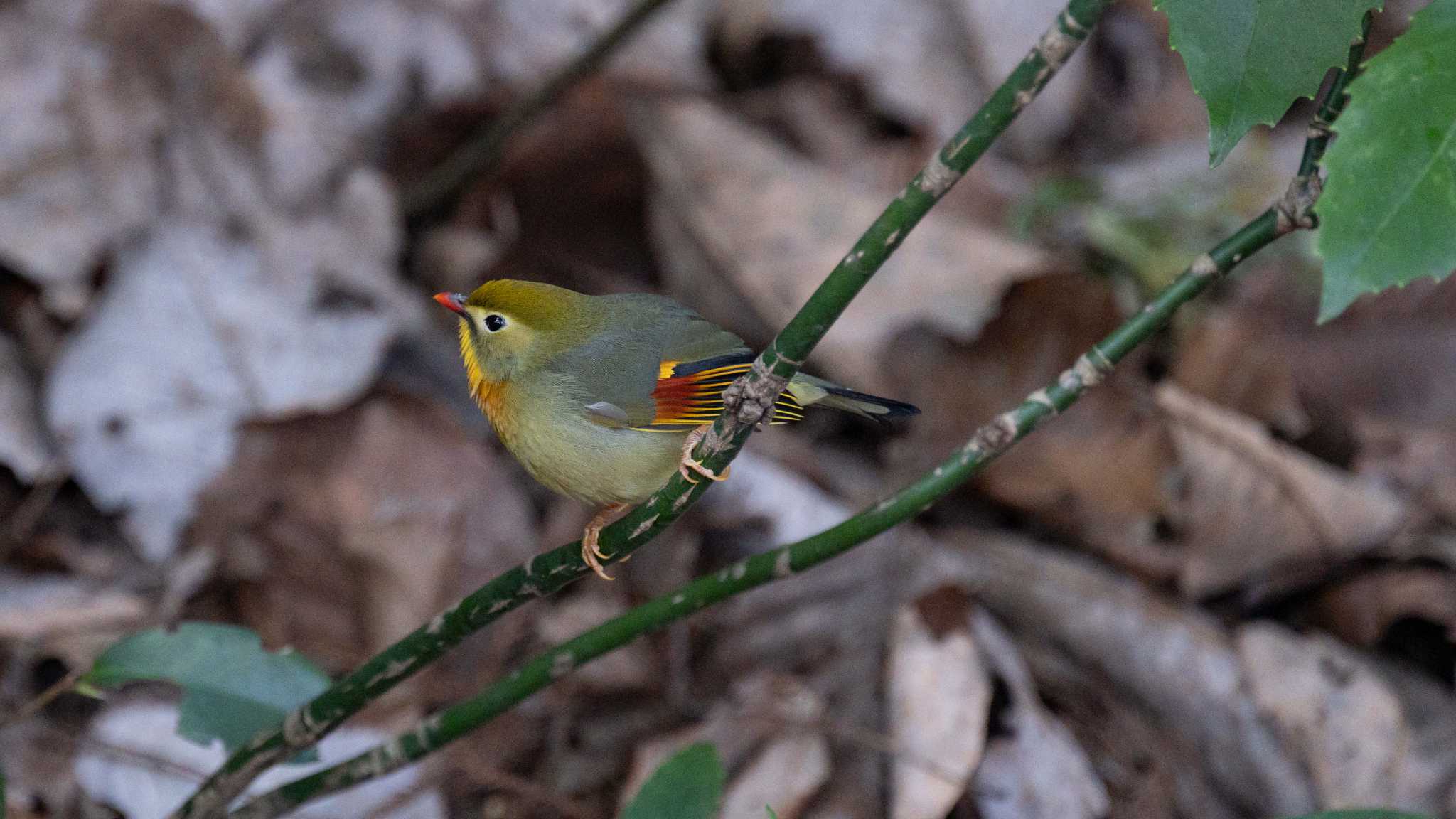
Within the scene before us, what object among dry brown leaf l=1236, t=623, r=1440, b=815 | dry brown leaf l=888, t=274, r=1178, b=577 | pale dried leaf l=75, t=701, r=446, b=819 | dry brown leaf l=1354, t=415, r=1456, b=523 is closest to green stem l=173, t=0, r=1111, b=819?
pale dried leaf l=75, t=701, r=446, b=819

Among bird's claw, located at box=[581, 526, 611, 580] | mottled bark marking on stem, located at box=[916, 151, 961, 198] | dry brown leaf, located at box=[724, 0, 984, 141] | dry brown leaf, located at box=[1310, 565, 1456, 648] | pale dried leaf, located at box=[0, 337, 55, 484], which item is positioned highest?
dry brown leaf, located at box=[724, 0, 984, 141]

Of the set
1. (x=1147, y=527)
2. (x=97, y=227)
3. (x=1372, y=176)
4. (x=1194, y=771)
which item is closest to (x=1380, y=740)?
(x=1194, y=771)

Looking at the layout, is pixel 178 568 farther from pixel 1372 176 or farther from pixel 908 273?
pixel 1372 176

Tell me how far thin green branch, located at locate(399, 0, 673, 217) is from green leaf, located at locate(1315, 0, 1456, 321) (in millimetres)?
3042

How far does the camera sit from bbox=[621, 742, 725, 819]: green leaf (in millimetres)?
1957

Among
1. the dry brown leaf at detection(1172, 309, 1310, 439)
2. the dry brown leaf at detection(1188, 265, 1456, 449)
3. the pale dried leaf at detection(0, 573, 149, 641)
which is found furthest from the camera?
the dry brown leaf at detection(1188, 265, 1456, 449)

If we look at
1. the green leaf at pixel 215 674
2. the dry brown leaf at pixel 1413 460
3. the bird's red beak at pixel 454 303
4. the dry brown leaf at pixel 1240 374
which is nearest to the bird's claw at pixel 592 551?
the bird's red beak at pixel 454 303

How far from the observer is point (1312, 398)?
4734 millimetres

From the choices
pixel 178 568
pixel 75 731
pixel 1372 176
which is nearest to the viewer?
pixel 1372 176

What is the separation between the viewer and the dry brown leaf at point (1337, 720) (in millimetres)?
3348

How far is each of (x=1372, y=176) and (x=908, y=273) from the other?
342 centimetres

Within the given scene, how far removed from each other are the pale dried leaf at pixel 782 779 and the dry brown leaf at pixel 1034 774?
1.34 feet

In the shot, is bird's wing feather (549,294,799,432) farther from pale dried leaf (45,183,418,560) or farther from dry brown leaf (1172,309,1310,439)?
dry brown leaf (1172,309,1310,439)

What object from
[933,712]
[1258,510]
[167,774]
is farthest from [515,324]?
[1258,510]
